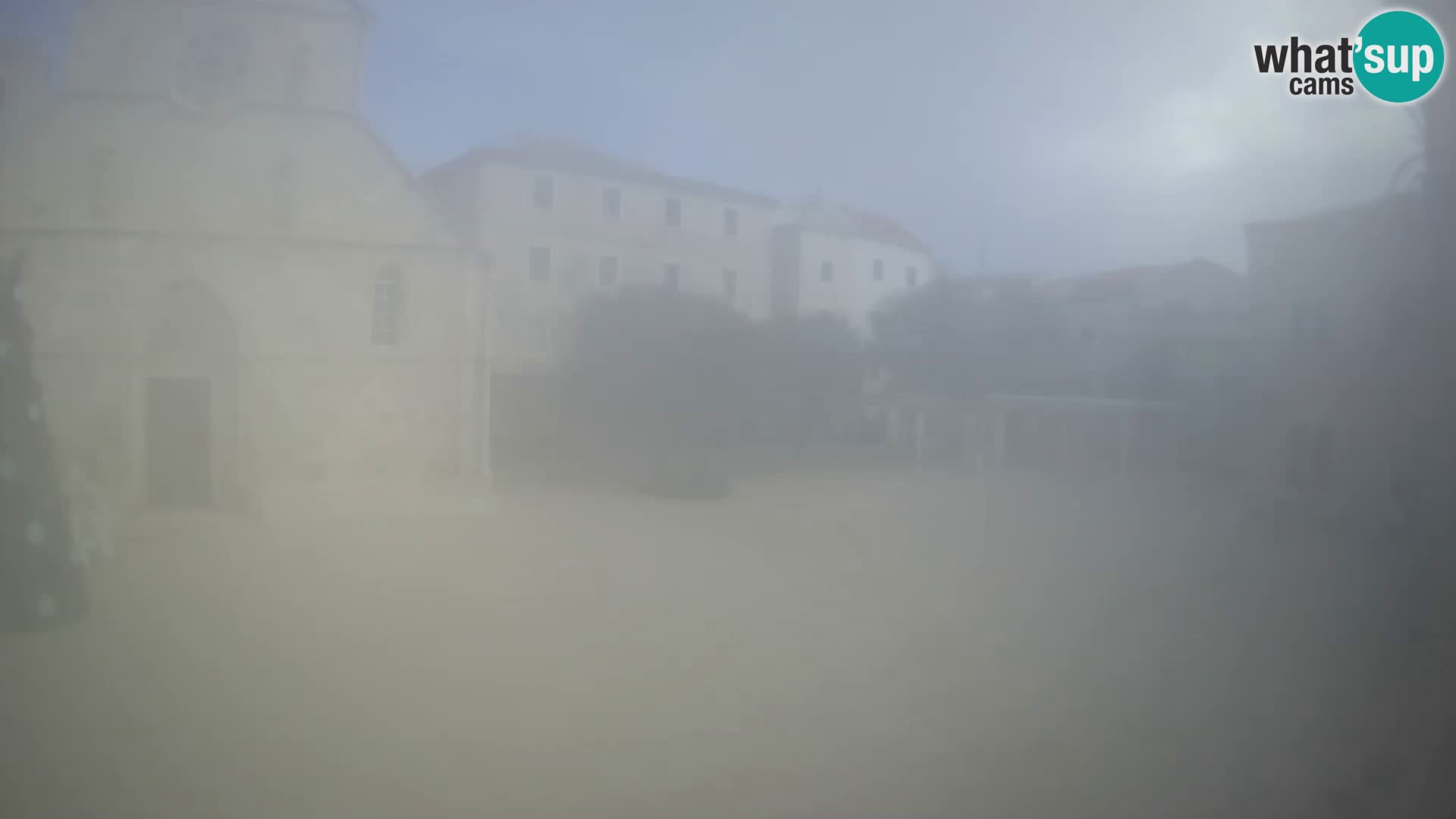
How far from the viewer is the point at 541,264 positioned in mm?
3637

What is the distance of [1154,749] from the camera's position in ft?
10.4

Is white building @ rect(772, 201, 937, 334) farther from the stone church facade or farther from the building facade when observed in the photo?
the building facade

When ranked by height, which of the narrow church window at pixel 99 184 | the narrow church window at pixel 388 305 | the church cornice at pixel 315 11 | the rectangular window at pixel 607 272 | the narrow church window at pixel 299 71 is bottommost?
the narrow church window at pixel 388 305

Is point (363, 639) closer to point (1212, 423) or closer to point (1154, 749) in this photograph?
point (1154, 749)

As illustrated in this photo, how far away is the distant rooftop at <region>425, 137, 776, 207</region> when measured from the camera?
Result: 11.5 ft

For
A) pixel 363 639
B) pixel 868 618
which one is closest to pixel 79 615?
pixel 363 639

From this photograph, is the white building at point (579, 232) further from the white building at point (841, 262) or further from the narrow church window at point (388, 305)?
the narrow church window at point (388, 305)

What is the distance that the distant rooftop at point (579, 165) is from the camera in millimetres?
3518

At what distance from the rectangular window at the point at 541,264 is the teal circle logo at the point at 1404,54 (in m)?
4.18

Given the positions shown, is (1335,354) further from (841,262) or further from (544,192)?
(544,192)

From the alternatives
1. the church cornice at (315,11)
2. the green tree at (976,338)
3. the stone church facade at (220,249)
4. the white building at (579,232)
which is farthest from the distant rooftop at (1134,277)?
the church cornice at (315,11)

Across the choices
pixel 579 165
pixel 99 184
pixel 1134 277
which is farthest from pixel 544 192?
pixel 1134 277

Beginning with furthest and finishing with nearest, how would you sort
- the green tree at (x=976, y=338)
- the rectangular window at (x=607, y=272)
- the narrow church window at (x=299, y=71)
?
the green tree at (x=976, y=338) < the rectangular window at (x=607, y=272) < the narrow church window at (x=299, y=71)

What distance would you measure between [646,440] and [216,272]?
2025 millimetres
